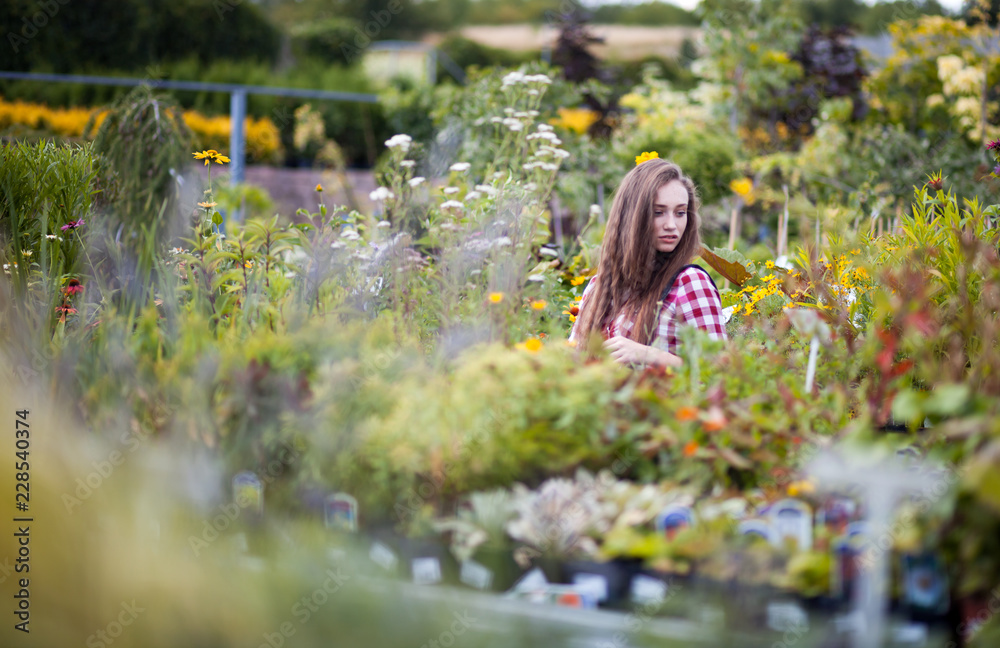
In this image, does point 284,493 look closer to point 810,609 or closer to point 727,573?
point 727,573

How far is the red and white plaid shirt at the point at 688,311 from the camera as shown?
2283mm

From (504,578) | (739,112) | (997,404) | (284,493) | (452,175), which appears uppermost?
(739,112)

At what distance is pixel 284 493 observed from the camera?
5.37 feet

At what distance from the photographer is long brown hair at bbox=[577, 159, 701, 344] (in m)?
2.46

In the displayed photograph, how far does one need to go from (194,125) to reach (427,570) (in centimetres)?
828

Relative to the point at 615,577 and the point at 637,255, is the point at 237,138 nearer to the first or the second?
the point at 637,255

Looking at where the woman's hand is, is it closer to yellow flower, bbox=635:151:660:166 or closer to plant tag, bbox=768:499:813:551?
plant tag, bbox=768:499:813:551

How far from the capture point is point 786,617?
1342 millimetres

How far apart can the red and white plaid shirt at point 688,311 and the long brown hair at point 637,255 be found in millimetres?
34

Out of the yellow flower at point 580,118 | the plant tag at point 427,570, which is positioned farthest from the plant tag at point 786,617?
the yellow flower at point 580,118

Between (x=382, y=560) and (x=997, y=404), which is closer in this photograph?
(x=997, y=404)

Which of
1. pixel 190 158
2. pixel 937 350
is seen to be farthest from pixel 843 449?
pixel 190 158

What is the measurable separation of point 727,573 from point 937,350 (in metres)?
1.53

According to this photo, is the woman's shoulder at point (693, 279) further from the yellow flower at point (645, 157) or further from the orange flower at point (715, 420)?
the orange flower at point (715, 420)
